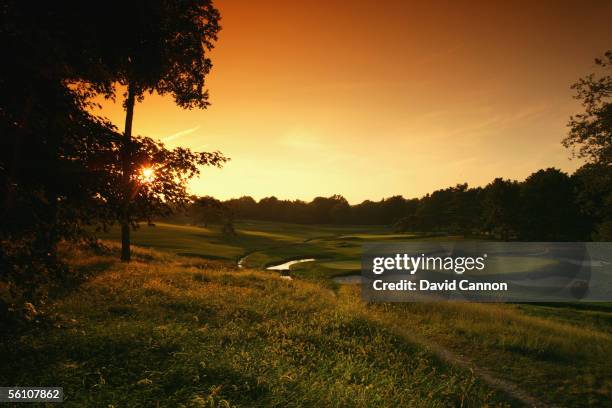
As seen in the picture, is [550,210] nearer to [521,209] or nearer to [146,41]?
[521,209]

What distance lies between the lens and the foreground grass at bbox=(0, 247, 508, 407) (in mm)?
6945

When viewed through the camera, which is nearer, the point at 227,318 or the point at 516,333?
the point at 227,318

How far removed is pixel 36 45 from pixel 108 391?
583 cm

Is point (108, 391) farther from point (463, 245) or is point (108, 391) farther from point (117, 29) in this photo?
point (463, 245)

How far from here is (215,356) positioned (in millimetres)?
8859

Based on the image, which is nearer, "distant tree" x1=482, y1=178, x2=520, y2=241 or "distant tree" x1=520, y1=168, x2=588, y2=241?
"distant tree" x1=520, y1=168, x2=588, y2=241

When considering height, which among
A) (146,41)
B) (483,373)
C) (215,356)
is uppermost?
(146,41)

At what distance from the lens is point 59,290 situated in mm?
12656

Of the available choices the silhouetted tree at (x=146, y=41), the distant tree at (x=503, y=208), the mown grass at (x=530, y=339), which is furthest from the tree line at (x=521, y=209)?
the mown grass at (x=530, y=339)

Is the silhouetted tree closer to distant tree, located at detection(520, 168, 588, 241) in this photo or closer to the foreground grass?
the foreground grass

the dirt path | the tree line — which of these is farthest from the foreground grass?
the tree line

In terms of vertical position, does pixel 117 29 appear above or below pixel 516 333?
above

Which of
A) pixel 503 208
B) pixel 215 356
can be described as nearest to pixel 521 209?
pixel 503 208

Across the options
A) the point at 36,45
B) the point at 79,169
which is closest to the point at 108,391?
the point at 79,169
